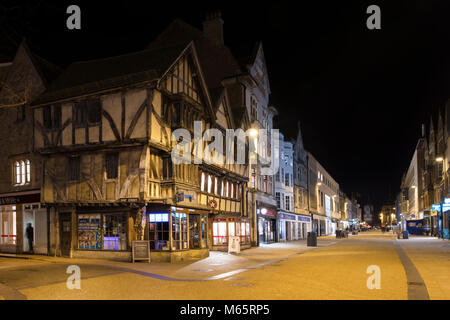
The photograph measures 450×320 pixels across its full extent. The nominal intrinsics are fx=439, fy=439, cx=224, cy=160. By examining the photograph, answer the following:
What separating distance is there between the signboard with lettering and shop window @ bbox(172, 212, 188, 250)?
1.55 meters

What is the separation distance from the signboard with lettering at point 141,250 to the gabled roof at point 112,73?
7.38m

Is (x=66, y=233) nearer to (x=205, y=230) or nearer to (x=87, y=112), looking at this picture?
(x=87, y=112)

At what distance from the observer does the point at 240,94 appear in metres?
33.7

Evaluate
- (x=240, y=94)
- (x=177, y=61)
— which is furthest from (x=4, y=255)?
(x=240, y=94)

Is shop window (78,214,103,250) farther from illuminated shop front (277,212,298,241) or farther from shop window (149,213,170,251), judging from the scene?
illuminated shop front (277,212,298,241)

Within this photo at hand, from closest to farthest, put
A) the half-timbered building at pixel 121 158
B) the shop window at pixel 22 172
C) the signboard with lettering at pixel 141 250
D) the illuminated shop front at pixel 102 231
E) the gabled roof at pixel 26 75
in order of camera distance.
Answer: the signboard with lettering at pixel 141 250
the half-timbered building at pixel 121 158
the illuminated shop front at pixel 102 231
the shop window at pixel 22 172
the gabled roof at pixel 26 75

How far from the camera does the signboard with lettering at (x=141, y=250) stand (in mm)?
19750

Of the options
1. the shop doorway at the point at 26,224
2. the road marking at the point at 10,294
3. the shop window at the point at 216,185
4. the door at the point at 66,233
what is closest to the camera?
the road marking at the point at 10,294

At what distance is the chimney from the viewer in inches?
1414

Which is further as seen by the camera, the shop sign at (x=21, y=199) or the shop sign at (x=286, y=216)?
the shop sign at (x=286, y=216)

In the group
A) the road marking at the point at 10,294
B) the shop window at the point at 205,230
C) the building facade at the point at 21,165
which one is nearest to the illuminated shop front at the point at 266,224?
the shop window at the point at 205,230

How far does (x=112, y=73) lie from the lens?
22.5 metres

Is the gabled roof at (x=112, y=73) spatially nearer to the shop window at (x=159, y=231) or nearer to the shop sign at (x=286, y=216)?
the shop window at (x=159, y=231)

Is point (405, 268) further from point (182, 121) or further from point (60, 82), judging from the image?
point (60, 82)
